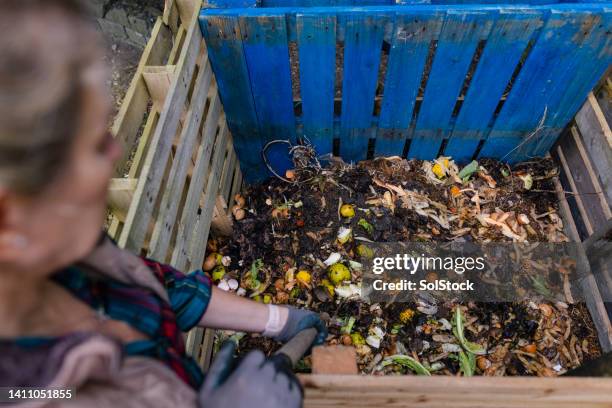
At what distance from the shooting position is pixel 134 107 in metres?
2.19

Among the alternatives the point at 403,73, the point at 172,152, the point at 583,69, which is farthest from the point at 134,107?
the point at 583,69

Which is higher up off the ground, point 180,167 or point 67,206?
point 180,167

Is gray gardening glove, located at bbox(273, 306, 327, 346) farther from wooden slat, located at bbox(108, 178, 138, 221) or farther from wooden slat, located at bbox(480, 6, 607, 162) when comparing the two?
wooden slat, located at bbox(480, 6, 607, 162)

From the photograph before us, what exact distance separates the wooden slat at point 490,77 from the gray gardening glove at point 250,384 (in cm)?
240

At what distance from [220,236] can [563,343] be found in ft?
8.74

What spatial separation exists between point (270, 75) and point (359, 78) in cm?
62

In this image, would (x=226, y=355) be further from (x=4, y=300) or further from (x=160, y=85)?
(x=160, y=85)

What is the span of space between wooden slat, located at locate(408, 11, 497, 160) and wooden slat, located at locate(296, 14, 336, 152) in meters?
0.70

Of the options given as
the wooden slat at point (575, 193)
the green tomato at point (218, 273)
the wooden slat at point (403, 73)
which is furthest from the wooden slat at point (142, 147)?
the wooden slat at point (575, 193)

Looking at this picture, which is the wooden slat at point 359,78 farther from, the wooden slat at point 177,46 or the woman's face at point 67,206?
the woman's face at point 67,206

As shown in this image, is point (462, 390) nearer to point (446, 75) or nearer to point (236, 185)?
point (446, 75)

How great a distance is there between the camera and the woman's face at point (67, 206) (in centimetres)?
71

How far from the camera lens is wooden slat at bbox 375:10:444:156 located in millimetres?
2598

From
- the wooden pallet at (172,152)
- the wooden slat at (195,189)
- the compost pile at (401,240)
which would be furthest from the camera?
the compost pile at (401,240)
